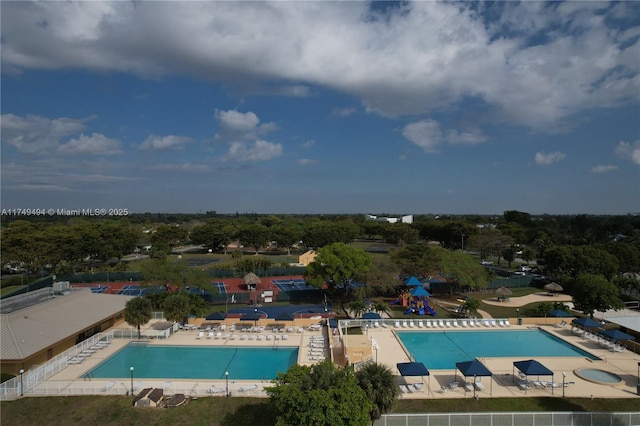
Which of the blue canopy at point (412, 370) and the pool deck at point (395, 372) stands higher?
the blue canopy at point (412, 370)

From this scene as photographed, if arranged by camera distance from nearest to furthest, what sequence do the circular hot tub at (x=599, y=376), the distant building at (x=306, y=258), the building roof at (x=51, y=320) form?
the circular hot tub at (x=599, y=376)
the building roof at (x=51, y=320)
the distant building at (x=306, y=258)

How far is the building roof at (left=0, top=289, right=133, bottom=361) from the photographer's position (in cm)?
2139

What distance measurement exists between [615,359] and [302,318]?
20.2 metres

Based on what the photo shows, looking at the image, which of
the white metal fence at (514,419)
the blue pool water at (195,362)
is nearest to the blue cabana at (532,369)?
the white metal fence at (514,419)

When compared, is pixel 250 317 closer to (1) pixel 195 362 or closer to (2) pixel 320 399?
(1) pixel 195 362

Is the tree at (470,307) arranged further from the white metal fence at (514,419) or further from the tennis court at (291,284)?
the tennis court at (291,284)

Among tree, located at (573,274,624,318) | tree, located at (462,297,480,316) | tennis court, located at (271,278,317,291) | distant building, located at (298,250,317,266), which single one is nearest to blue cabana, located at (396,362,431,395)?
tree, located at (462,297,480,316)

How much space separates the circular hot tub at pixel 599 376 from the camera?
2002 centimetres

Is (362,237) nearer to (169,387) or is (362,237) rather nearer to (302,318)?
(302,318)

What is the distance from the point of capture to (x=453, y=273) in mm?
37094

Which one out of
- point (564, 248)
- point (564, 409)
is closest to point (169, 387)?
point (564, 409)

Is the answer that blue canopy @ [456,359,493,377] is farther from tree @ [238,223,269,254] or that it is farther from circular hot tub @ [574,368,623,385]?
tree @ [238,223,269,254]

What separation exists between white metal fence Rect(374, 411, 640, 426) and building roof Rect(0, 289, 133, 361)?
19.1 metres

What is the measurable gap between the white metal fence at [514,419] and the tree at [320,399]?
211 centimetres
